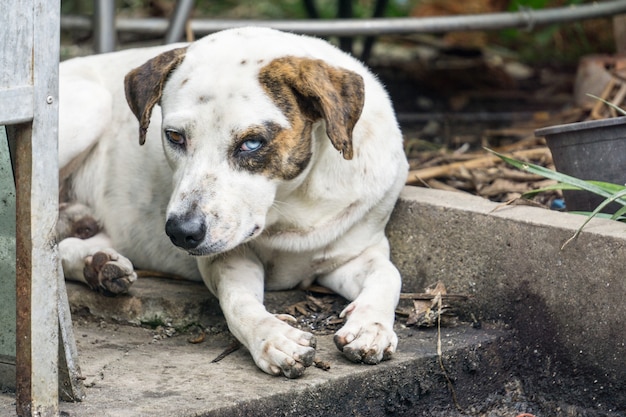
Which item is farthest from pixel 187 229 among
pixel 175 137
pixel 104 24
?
pixel 104 24

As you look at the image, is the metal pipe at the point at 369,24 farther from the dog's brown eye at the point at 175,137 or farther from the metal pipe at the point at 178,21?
the dog's brown eye at the point at 175,137

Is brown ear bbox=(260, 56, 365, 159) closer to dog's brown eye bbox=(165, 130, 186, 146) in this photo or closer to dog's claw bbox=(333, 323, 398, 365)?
dog's brown eye bbox=(165, 130, 186, 146)

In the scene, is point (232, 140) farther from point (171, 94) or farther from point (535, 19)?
point (535, 19)

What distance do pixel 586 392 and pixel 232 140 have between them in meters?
1.42

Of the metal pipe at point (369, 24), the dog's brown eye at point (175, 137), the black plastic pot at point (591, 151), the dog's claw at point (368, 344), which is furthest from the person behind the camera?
the metal pipe at point (369, 24)

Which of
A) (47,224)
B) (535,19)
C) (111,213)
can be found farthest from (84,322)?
(535,19)

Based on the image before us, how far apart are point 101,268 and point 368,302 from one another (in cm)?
99

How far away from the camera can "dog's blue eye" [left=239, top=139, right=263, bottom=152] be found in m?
2.97

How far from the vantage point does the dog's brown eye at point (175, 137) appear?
9.98ft

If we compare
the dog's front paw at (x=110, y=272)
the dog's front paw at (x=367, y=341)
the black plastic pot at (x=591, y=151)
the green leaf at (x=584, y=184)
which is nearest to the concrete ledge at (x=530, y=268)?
the green leaf at (x=584, y=184)

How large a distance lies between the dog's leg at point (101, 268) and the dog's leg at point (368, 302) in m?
0.74

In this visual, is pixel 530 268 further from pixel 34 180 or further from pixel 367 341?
pixel 34 180

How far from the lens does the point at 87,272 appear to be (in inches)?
139

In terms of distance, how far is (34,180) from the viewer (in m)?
2.37
